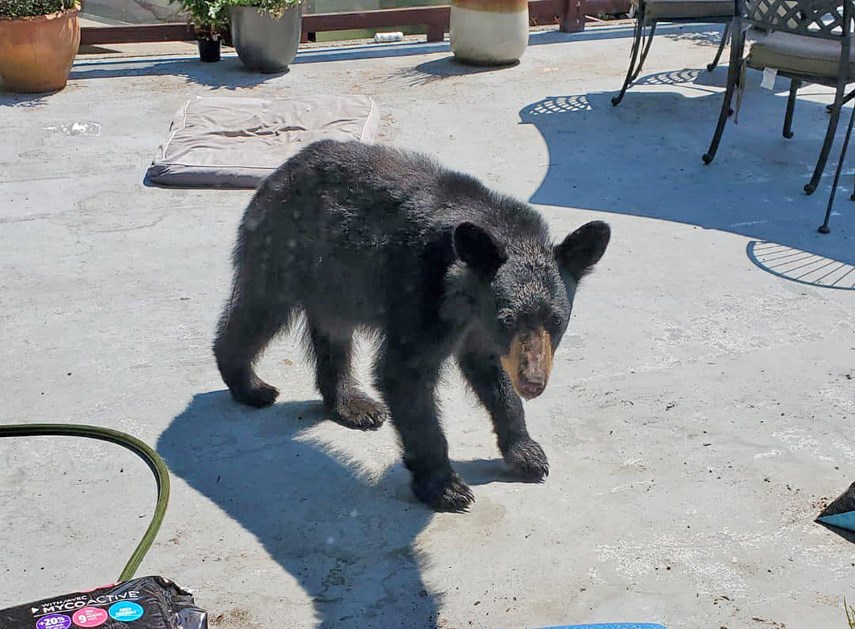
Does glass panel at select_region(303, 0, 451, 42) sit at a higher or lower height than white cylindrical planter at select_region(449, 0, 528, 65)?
lower

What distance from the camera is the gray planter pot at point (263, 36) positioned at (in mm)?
8391

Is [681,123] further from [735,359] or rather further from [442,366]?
[442,366]

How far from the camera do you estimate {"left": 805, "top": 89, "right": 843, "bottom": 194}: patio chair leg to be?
618 cm

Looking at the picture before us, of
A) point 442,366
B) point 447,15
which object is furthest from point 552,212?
point 447,15

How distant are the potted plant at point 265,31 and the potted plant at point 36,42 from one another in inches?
50.2

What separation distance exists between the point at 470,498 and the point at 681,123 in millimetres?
4872

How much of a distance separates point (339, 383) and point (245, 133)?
10.6 ft

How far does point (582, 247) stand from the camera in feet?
10.7

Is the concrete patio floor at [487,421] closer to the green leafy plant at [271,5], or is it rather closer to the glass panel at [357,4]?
the green leafy plant at [271,5]

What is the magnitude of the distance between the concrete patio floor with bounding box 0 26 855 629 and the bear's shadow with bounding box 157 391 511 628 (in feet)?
0.03

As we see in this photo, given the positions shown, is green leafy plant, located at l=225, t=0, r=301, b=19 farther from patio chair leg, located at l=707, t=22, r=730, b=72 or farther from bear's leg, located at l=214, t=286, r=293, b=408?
bear's leg, located at l=214, t=286, r=293, b=408

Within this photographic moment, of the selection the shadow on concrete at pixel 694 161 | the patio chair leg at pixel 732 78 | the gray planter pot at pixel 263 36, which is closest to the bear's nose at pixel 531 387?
the shadow on concrete at pixel 694 161

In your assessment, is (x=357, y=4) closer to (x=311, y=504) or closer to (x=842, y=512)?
(x=311, y=504)

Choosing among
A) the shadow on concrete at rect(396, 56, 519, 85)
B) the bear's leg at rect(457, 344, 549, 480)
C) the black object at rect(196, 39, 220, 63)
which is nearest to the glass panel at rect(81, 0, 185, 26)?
the black object at rect(196, 39, 220, 63)
